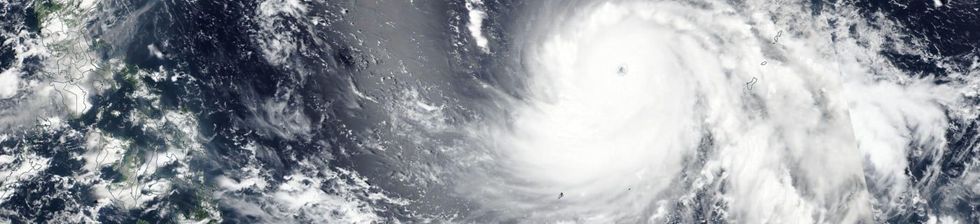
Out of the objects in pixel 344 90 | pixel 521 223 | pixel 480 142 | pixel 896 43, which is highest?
pixel 896 43

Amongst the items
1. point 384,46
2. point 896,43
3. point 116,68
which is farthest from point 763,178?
point 116,68

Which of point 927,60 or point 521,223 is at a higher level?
point 927,60

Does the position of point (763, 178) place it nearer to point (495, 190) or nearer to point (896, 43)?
point (896, 43)

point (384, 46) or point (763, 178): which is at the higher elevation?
point (384, 46)

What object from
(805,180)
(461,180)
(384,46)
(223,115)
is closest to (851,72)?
(805,180)

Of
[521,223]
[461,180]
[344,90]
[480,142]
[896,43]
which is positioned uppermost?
[896,43]

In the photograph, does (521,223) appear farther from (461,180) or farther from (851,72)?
(851,72)
